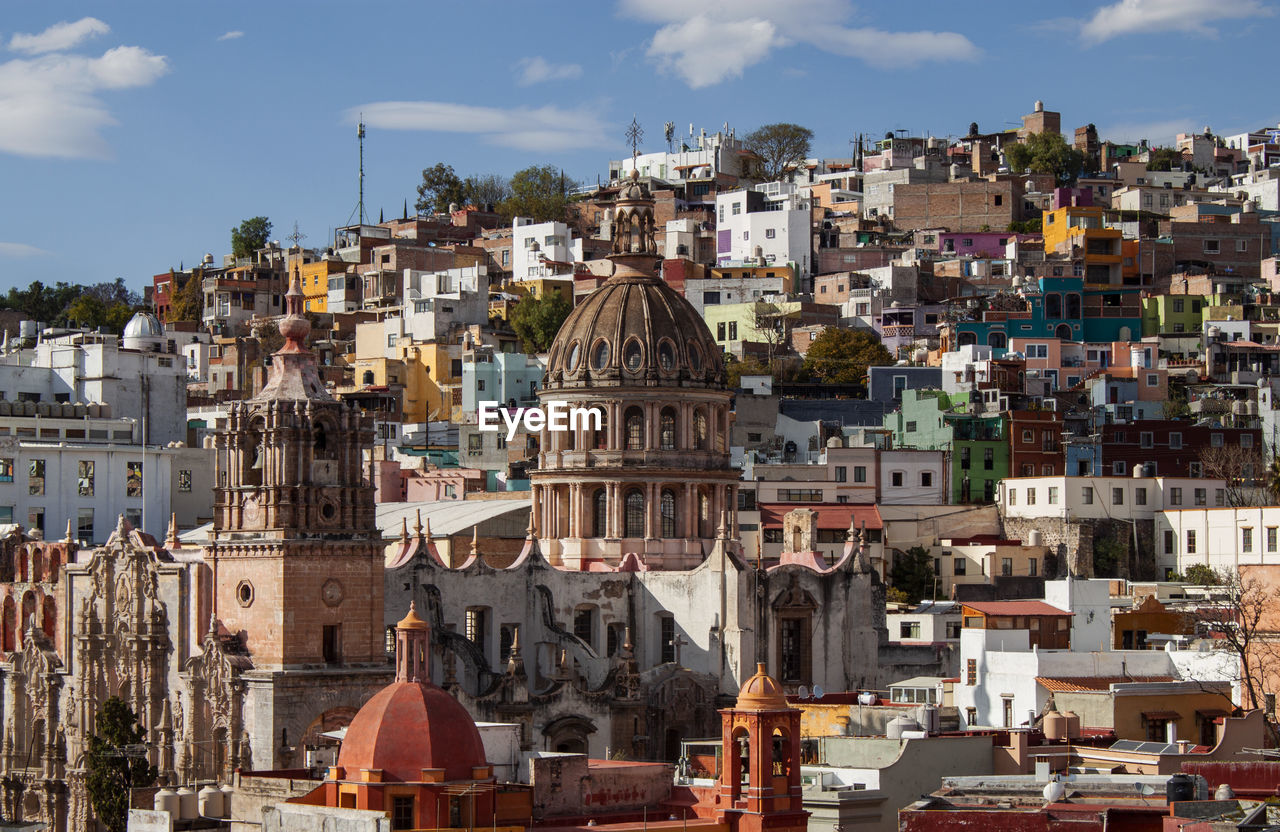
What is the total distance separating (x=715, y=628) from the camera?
78188 mm

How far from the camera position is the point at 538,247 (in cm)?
14875

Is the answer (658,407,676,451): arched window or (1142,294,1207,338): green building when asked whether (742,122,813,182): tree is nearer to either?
(1142,294,1207,338): green building

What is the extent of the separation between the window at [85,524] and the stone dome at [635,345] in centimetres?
1948

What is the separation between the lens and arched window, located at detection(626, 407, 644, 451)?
267ft

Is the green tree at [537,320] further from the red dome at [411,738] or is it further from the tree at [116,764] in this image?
the red dome at [411,738]

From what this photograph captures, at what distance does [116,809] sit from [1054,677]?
24.1 m

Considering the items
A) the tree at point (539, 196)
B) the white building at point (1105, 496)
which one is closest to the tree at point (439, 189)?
the tree at point (539, 196)

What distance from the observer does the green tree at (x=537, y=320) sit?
13150 centimetres

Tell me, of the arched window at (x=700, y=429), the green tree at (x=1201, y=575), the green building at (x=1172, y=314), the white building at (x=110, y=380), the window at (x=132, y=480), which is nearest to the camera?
the arched window at (x=700, y=429)

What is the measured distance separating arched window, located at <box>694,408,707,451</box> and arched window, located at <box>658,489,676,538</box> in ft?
6.05

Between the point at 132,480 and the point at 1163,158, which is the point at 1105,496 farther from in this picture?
the point at 1163,158

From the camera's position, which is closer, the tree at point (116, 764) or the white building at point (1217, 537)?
the tree at point (116, 764)

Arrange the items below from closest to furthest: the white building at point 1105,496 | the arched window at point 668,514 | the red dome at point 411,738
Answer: the red dome at point 411,738
the arched window at point 668,514
the white building at point 1105,496

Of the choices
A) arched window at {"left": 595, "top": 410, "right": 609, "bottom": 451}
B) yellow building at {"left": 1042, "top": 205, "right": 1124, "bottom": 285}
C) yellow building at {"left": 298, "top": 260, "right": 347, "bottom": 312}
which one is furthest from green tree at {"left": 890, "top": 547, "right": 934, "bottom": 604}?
yellow building at {"left": 298, "top": 260, "right": 347, "bottom": 312}
